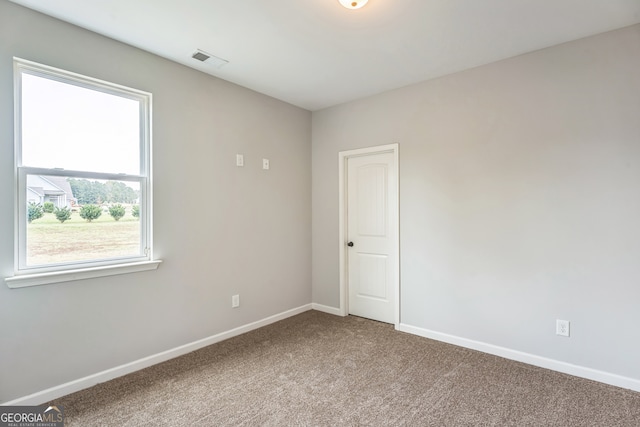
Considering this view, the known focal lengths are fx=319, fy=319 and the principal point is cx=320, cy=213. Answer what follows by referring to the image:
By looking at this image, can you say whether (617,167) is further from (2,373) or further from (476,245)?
(2,373)

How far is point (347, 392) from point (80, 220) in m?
2.35

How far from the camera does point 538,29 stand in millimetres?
2375

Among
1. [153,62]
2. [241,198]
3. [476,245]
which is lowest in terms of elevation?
[476,245]

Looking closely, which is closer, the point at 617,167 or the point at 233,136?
the point at 617,167

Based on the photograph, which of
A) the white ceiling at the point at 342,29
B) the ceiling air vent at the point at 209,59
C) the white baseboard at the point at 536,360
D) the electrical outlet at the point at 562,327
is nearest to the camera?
the white ceiling at the point at 342,29

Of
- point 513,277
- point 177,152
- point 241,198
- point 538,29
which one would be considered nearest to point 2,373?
point 177,152

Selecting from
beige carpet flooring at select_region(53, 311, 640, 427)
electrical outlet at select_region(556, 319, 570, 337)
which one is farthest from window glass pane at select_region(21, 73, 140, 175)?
electrical outlet at select_region(556, 319, 570, 337)

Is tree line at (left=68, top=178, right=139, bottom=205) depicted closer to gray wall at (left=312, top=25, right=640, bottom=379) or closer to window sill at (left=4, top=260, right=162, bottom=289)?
window sill at (left=4, top=260, right=162, bottom=289)

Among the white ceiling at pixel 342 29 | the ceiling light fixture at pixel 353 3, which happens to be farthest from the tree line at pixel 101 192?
the ceiling light fixture at pixel 353 3

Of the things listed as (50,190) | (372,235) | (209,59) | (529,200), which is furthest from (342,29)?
(50,190)

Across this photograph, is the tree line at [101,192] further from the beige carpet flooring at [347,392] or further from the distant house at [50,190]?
the beige carpet flooring at [347,392]

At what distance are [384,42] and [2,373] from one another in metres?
3.52

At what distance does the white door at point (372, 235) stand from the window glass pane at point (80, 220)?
235 centimetres

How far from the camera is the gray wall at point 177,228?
211 centimetres
